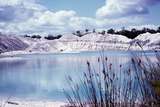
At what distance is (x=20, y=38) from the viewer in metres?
101

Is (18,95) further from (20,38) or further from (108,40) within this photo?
(20,38)

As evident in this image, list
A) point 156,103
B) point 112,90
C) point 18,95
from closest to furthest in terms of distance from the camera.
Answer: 1. point 156,103
2. point 112,90
3. point 18,95

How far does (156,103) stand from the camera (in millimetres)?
4395

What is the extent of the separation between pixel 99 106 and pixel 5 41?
8905cm

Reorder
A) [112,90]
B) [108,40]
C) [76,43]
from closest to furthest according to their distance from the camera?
[112,90] → [108,40] → [76,43]

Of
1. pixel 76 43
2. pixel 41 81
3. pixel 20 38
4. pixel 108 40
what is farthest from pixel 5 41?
pixel 41 81

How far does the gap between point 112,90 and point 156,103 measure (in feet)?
1.84

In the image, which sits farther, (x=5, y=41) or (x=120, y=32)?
(x=120, y=32)

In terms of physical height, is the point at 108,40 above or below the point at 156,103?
below

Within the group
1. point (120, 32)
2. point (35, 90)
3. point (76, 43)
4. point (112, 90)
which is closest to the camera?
point (112, 90)

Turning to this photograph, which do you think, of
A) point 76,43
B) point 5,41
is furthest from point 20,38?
point 76,43

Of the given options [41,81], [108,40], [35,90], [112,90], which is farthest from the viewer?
[108,40]

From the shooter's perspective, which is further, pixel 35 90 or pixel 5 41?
pixel 5 41

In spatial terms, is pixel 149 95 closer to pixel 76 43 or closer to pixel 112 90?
pixel 112 90
